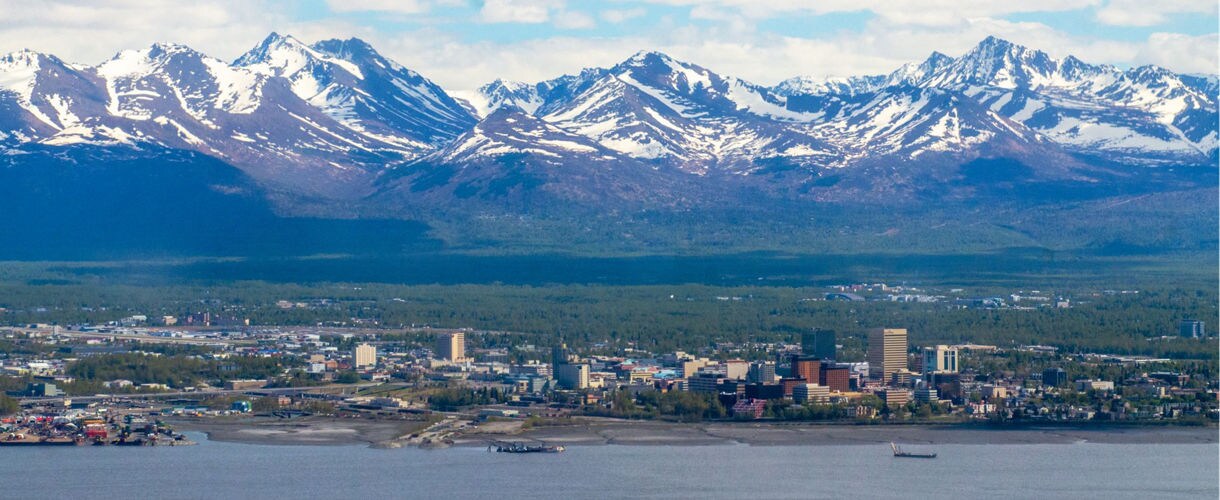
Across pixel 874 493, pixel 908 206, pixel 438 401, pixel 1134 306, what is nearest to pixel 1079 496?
pixel 874 493

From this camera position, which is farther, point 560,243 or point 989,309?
point 560,243

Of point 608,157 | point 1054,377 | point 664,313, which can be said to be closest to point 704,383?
point 1054,377

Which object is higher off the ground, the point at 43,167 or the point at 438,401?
the point at 43,167

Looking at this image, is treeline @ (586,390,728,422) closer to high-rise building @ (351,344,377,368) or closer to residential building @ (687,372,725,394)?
residential building @ (687,372,725,394)

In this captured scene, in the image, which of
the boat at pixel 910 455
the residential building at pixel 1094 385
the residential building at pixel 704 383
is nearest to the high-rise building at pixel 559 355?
the residential building at pixel 704 383

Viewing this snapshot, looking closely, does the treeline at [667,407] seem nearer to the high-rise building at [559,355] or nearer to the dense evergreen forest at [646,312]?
the high-rise building at [559,355]

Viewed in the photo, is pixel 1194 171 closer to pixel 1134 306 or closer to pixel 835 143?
pixel 835 143
